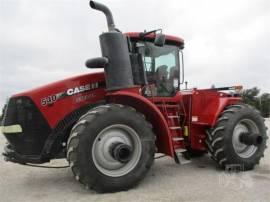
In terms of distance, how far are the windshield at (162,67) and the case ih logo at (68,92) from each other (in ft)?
3.66

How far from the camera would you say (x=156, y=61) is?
6.79m

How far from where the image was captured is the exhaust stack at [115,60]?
573cm

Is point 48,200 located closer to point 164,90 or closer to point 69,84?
point 69,84

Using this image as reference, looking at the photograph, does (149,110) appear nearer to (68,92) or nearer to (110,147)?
(110,147)

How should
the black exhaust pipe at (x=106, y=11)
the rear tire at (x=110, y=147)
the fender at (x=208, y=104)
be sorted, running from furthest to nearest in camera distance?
the fender at (x=208, y=104), the black exhaust pipe at (x=106, y=11), the rear tire at (x=110, y=147)

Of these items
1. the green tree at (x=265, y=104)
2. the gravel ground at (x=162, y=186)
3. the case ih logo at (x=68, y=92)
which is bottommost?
the green tree at (x=265, y=104)

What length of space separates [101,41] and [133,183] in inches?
93.6

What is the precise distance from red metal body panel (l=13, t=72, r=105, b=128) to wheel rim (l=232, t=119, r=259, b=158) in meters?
2.83

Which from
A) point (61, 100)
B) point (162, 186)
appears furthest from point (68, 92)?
point (162, 186)

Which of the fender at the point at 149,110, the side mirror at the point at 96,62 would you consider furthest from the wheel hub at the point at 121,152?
the side mirror at the point at 96,62

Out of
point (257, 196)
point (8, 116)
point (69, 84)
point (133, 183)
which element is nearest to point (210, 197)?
point (257, 196)

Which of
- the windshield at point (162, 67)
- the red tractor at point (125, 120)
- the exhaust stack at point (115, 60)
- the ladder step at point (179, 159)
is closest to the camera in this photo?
the red tractor at point (125, 120)

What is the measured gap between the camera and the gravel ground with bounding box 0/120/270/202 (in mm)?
4867

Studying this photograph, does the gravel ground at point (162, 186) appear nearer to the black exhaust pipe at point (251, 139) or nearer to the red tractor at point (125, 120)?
the red tractor at point (125, 120)
